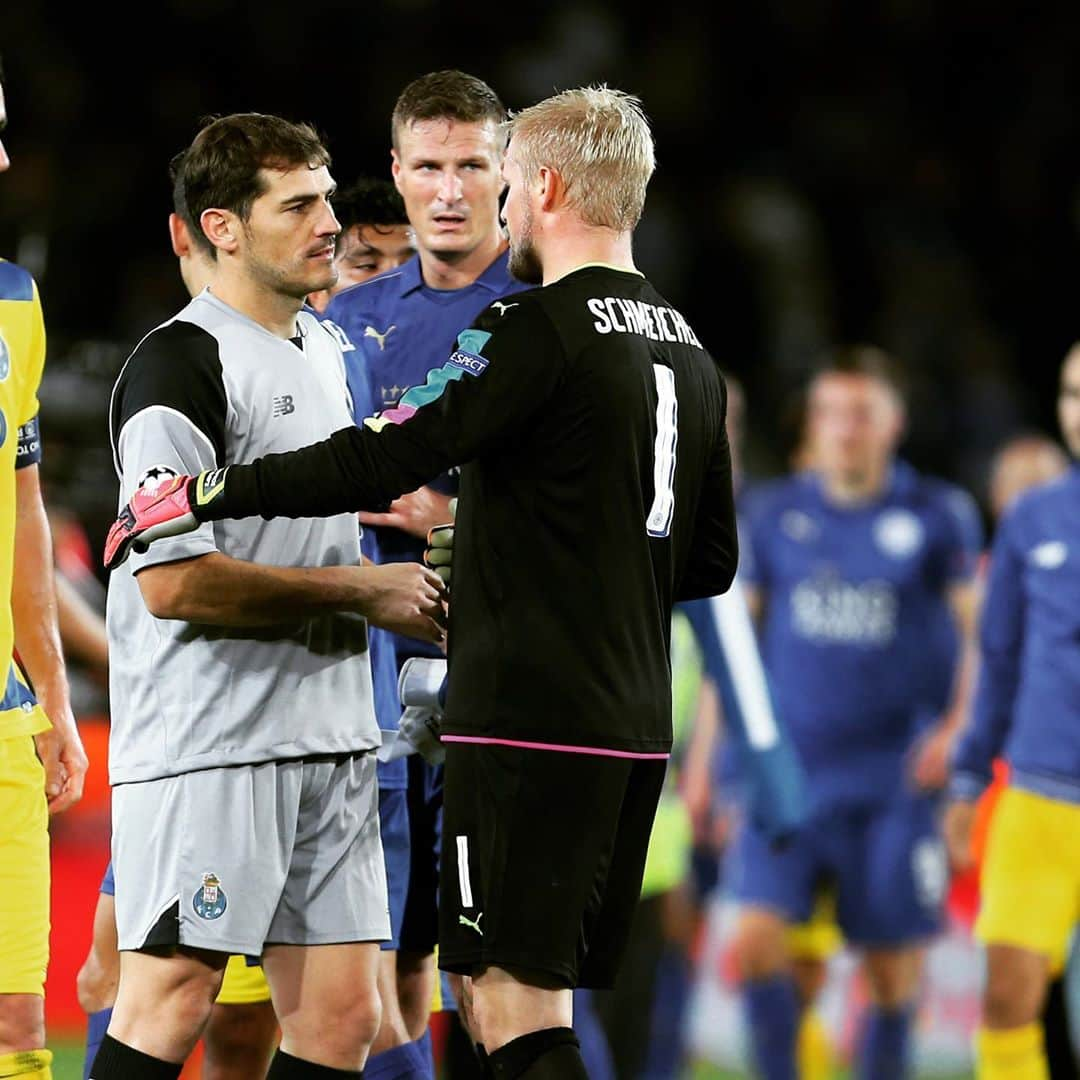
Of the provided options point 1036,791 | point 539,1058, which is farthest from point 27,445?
point 1036,791

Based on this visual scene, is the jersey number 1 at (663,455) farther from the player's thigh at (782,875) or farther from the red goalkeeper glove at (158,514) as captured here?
the player's thigh at (782,875)

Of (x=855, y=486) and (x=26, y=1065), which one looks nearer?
(x=26, y=1065)

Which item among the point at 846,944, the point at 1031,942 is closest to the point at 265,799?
the point at 1031,942

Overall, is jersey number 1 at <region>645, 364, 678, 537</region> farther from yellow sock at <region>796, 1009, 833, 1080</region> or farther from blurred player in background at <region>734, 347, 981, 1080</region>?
yellow sock at <region>796, 1009, 833, 1080</region>

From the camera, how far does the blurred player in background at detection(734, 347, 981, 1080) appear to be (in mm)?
7797

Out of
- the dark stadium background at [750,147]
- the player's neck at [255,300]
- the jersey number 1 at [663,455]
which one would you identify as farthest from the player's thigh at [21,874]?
the dark stadium background at [750,147]

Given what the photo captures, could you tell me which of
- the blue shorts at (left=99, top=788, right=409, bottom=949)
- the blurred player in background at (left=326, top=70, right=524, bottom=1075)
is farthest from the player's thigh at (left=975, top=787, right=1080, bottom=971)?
the blue shorts at (left=99, top=788, right=409, bottom=949)

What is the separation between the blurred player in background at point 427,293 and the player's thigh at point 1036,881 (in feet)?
7.85

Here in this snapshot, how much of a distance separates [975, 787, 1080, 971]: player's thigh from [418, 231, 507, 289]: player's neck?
2.86 meters

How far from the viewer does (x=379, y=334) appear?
486 cm

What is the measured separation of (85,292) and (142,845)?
8.26 m

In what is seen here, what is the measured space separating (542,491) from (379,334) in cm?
130

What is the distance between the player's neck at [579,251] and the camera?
3.82 meters

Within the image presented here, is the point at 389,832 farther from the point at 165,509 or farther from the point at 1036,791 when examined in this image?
the point at 1036,791
